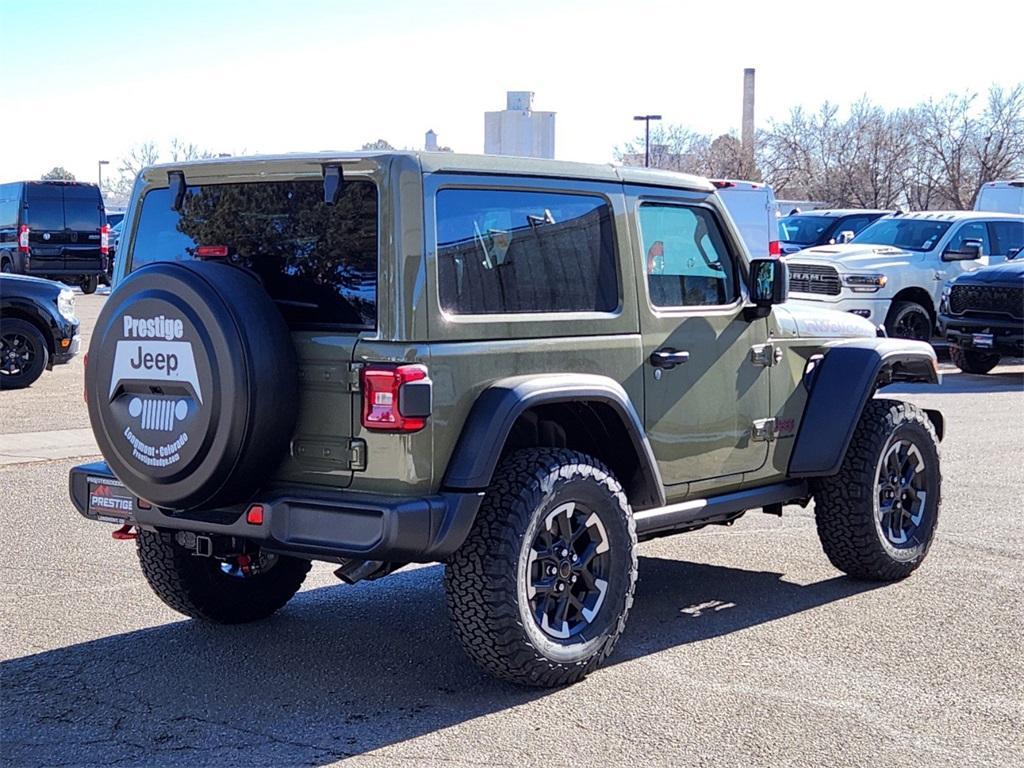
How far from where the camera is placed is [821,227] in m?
23.4

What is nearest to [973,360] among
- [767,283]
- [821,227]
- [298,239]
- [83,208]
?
[821,227]

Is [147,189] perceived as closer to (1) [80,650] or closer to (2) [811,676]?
(1) [80,650]

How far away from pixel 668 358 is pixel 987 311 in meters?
12.5

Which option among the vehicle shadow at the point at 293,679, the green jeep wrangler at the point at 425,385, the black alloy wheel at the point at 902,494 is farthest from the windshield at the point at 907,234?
the green jeep wrangler at the point at 425,385

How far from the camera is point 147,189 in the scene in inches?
226

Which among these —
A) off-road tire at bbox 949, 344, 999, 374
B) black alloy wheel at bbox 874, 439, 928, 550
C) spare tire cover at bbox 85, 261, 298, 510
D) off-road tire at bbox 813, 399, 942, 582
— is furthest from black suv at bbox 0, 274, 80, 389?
off-road tire at bbox 949, 344, 999, 374

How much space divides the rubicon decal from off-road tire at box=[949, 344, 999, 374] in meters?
14.6

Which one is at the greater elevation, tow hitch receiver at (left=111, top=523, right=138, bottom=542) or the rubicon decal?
the rubicon decal

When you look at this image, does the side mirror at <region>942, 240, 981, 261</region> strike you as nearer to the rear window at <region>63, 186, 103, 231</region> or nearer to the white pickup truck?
the white pickup truck

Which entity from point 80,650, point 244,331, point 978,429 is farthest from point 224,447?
point 978,429

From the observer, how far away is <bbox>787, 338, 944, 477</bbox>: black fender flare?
6621 mm

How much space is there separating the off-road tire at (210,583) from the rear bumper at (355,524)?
2.99 feet

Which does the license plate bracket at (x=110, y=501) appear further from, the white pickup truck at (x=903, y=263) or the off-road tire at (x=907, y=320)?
the off-road tire at (x=907, y=320)

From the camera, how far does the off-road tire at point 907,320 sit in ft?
60.4
